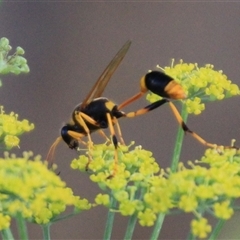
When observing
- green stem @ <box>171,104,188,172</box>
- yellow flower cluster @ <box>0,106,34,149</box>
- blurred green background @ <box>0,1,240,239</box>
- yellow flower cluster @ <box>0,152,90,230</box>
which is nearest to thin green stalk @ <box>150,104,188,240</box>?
Answer: green stem @ <box>171,104,188,172</box>

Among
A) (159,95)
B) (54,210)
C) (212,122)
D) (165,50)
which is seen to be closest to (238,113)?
(212,122)

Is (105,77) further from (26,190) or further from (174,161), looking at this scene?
(26,190)

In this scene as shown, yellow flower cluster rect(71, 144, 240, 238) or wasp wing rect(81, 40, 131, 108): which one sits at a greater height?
wasp wing rect(81, 40, 131, 108)

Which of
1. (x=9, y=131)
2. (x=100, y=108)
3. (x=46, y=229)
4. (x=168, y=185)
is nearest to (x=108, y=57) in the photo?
(x=100, y=108)

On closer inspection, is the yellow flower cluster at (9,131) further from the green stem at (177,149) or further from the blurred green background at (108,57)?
the blurred green background at (108,57)

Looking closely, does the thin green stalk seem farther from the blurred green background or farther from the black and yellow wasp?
the blurred green background

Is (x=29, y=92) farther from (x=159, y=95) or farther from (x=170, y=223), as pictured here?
(x=159, y=95)
